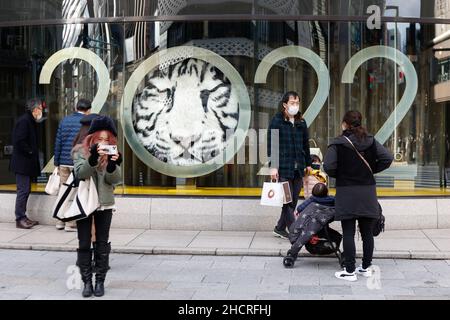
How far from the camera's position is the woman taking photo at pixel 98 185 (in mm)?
5914

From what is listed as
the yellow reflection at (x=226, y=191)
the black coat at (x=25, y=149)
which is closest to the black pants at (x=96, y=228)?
the yellow reflection at (x=226, y=191)

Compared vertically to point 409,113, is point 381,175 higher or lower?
lower

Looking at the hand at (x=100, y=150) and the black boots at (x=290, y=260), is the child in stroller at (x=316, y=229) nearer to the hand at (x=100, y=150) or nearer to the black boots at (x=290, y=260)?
the black boots at (x=290, y=260)

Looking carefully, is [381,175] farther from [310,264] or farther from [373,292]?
[373,292]

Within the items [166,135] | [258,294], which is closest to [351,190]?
[258,294]

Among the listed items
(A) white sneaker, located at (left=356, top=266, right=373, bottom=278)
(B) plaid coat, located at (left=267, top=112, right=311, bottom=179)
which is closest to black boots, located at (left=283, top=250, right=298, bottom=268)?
(A) white sneaker, located at (left=356, top=266, right=373, bottom=278)

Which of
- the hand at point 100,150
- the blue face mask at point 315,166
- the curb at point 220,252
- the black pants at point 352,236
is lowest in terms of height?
the curb at point 220,252

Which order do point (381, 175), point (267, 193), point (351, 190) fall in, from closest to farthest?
point (351, 190) → point (267, 193) → point (381, 175)

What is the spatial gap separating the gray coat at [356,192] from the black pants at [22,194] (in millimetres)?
5158

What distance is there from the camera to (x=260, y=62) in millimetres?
10555

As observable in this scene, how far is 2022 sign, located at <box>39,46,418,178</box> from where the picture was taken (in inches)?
Answer: 410

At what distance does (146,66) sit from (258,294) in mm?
5405

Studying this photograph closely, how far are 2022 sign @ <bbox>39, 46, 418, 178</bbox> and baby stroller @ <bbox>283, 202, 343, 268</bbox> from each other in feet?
10.9

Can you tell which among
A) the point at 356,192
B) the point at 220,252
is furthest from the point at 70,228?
the point at 356,192
